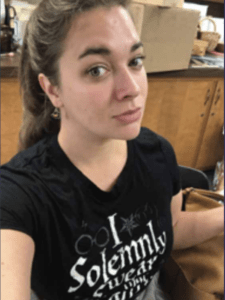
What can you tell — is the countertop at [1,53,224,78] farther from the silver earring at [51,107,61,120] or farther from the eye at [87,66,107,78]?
the eye at [87,66,107,78]

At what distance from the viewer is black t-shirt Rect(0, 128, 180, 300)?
0.56 m

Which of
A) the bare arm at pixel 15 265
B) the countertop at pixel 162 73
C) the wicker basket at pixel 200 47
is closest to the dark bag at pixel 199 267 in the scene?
the bare arm at pixel 15 265

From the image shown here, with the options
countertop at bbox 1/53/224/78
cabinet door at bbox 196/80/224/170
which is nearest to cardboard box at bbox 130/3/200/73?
countertop at bbox 1/53/224/78

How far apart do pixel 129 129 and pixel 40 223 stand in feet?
0.83

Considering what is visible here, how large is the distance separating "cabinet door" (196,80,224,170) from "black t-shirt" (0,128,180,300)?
1532 millimetres

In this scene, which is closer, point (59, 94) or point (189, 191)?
point (59, 94)

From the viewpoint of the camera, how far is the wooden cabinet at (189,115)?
5.85ft

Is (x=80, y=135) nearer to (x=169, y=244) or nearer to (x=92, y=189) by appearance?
(x=92, y=189)

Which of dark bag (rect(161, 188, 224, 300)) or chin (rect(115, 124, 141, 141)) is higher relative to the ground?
chin (rect(115, 124, 141, 141))

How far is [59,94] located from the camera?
587 mm

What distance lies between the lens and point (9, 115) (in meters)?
1.42

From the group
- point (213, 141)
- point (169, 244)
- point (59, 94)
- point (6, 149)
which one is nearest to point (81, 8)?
point (59, 94)

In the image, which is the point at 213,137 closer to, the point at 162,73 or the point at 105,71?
the point at 162,73

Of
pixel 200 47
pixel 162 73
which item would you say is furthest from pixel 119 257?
pixel 200 47
